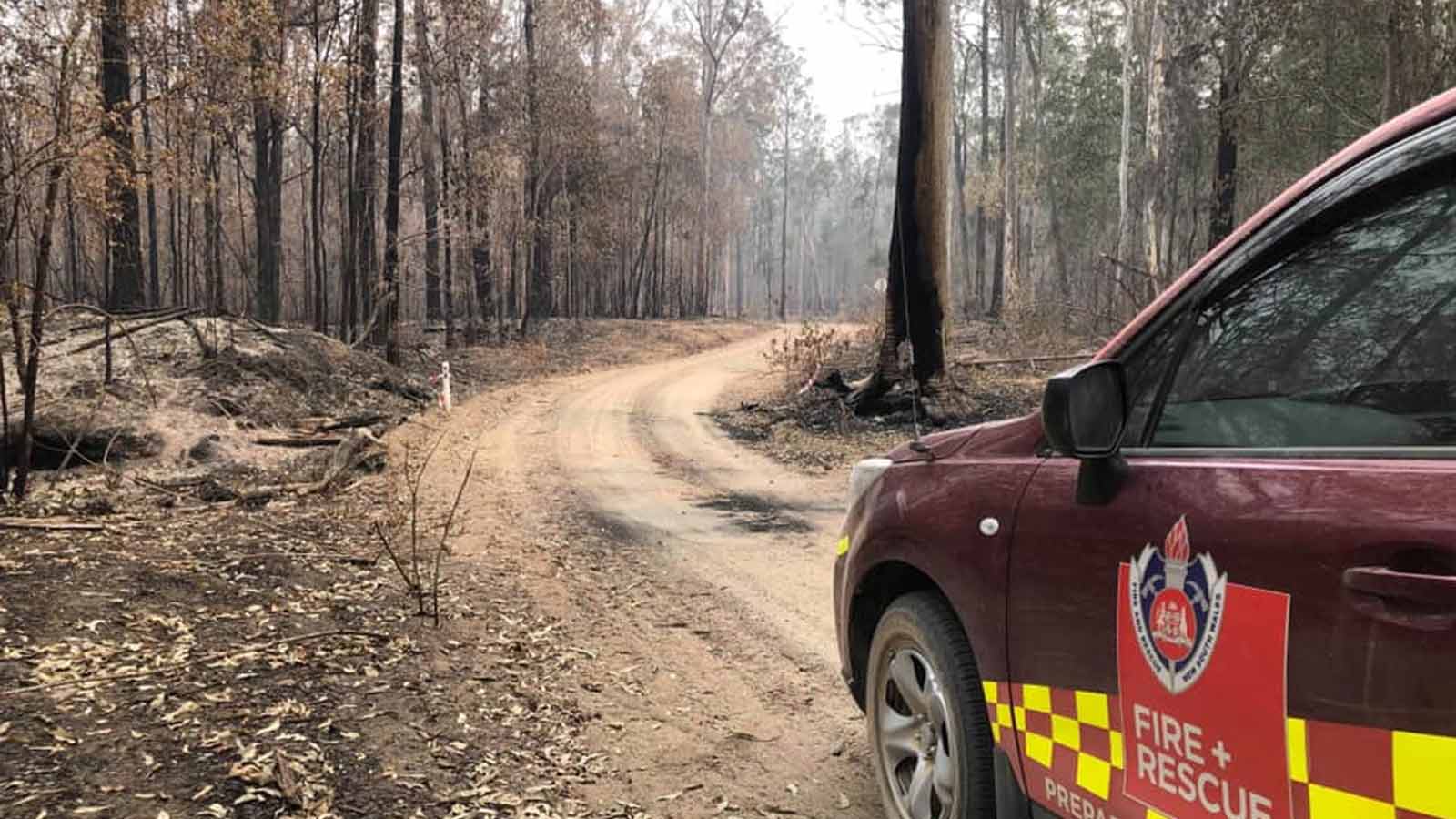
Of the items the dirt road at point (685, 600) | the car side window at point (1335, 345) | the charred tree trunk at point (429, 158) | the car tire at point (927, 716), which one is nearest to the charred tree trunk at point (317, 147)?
the charred tree trunk at point (429, 158)

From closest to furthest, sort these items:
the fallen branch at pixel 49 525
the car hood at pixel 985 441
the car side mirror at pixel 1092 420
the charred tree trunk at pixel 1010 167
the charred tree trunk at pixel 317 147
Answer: the car side mirror at pixel 1092 420, the car hood at pixel 985 441, the fallen branch at pixel 49 525, the charred tree trunk at pixel 317 147, the charred tree trunk at pixel 1010 167

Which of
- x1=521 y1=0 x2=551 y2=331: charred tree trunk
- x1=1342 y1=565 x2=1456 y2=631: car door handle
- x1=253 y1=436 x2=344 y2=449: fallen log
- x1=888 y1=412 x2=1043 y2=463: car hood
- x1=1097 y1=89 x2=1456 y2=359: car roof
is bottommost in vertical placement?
x1=253 y1=436 x2=344 y2=449: fallen log

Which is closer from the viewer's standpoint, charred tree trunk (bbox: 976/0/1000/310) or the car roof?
the car roof

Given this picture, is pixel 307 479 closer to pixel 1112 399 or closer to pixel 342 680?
pixel 342 680

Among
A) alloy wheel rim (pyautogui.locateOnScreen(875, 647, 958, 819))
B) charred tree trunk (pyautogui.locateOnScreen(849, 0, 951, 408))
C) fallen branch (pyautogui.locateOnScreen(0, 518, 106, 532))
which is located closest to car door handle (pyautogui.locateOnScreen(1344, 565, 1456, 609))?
alloy wheel rim (pyautogui.locateOnScreen(875, 647, 958, 819))

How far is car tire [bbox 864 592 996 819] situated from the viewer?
2.54 meters

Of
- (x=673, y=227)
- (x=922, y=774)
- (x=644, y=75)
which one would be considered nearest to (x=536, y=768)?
(x=922, y=774)

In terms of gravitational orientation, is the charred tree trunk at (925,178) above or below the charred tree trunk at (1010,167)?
below

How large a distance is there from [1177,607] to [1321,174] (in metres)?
0.91

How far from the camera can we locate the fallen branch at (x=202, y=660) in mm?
4246

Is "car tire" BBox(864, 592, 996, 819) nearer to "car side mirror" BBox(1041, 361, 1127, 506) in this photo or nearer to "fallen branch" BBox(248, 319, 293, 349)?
"car side mirror" BBox(1041, 361, 1127, 506)

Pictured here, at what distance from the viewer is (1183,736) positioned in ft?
6.06

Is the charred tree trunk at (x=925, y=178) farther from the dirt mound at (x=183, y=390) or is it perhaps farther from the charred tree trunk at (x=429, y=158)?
the charred tree trunk at (x=429, y=158)

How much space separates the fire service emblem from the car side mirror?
0.22 meters
